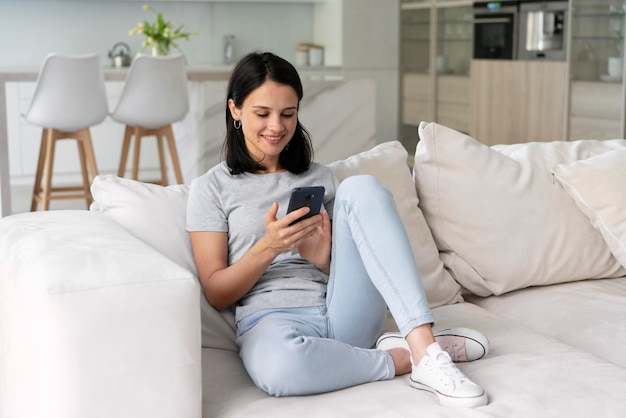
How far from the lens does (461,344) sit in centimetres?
182

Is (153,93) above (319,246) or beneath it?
above

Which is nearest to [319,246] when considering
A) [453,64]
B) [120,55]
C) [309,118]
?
[309,118]

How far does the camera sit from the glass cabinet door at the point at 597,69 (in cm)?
471

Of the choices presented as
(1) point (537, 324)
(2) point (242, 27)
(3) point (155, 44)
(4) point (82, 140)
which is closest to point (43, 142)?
(4) point (82, 140)

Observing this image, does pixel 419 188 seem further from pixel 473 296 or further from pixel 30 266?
pixel 30 266

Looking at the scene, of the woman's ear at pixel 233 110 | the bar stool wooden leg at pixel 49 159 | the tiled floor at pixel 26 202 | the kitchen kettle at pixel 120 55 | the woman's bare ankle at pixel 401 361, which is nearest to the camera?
the woman's bare ankle at pixel 401 361

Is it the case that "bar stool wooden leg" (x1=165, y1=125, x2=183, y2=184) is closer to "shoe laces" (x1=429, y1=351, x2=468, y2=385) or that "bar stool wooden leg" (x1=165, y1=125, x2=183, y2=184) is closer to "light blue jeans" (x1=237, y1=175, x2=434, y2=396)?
"light blue jeans" (x1=237, y1=175, x2=434, y2=396)

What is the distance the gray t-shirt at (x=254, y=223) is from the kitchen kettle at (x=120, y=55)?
486 centimetres

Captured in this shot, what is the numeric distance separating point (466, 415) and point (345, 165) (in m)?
0.83

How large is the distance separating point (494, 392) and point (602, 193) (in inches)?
35.5

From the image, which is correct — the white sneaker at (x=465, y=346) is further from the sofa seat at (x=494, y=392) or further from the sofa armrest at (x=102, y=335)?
the sofa armrest at (x=102, y=335)

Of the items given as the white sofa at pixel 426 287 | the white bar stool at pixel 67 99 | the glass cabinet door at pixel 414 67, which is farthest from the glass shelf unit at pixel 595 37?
the white bar stool at pixel 67 99

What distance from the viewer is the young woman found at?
5.49 ft

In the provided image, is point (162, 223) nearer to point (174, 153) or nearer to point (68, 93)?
point (68, 93)
